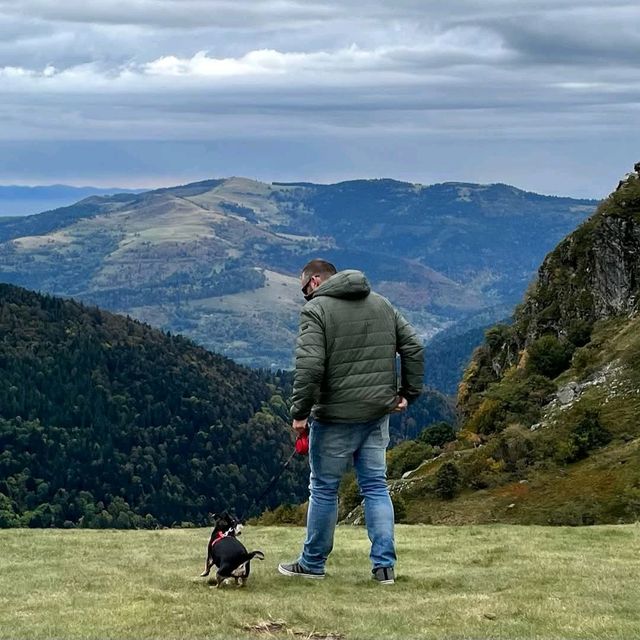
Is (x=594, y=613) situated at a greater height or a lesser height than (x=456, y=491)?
greater

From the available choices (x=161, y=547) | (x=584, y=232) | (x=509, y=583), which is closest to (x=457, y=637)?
(x=509, y=583)

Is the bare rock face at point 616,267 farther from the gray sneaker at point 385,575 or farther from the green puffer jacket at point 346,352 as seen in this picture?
the green puffer jacket at point 346,352

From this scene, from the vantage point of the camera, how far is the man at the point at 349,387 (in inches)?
502

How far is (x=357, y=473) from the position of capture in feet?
44.5

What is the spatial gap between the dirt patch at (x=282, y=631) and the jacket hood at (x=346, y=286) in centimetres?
427

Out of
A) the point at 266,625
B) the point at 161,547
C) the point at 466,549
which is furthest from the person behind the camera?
the point at 161,547

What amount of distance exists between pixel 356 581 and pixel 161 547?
6457 millimetres

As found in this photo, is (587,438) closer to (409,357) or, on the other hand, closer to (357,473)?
(357,473)

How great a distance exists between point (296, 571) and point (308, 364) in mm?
3508

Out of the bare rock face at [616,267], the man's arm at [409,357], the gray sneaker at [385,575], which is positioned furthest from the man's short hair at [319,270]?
the bare rock face at [616,267]

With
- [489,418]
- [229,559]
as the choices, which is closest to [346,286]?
[229,559]

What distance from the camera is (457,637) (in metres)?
10.2

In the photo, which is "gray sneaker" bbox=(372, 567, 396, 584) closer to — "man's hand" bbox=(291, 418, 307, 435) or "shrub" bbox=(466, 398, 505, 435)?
"man's hand" bbox=(291, 418, 307, 435)

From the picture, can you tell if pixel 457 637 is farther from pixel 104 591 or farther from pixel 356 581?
pixel 104 591
